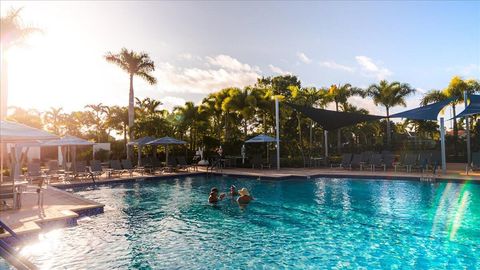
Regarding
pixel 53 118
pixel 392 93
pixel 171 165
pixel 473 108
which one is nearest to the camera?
pixel 473 108

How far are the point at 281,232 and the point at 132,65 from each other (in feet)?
67.6

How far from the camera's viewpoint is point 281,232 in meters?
7.63

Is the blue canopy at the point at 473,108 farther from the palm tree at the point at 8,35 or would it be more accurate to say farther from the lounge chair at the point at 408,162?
the palm tree at the point at 8,35

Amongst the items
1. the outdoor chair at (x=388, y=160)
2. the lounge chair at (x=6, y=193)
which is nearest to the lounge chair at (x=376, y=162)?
the outdoor chair at (x=388, y=160)

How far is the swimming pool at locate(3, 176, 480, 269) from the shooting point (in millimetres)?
5887

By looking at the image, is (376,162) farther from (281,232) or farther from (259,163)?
(281,232)

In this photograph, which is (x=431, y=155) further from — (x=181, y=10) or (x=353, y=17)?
(x=181, y=10)

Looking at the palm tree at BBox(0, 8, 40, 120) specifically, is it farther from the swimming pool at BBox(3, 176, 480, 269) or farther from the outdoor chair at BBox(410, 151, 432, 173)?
the outdoor chair at BBox(410, 151, 432, 173)

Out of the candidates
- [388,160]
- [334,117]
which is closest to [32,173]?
[334,117]

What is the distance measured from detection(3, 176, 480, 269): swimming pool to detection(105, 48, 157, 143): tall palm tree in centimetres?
1285

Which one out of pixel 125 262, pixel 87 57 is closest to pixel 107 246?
pixel 125 262

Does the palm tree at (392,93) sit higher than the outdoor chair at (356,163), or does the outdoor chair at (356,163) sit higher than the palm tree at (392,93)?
the palm tree at (392,93)

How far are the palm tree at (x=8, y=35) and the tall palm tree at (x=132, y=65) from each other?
208 inches

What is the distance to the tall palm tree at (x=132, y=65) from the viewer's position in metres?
24.4
